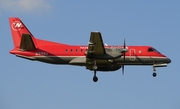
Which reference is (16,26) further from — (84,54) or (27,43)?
(84,54)

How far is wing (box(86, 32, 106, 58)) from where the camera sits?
4965 cm

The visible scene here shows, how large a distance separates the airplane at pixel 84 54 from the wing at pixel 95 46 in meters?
0.27

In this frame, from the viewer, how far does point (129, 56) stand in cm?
5572

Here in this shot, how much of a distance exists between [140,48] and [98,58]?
5.92 metres

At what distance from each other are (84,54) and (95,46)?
4.33 metres

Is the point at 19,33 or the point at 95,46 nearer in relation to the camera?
the point at 95,46

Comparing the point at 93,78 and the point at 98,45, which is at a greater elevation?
the point at 98,45

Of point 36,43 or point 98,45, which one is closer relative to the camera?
point 98,45

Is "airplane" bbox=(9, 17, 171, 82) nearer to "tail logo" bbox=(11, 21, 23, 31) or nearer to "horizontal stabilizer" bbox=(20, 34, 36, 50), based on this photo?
"horizontal stabilizer" bbox=(20, 34, 36, 50)

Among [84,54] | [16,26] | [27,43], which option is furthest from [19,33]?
[84,54]

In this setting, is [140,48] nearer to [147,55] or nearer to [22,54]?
[147,55]

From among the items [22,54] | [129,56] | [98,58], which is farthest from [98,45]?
[22,54]

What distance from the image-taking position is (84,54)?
55.4 m

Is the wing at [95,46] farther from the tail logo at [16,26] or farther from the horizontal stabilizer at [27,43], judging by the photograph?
the tail logo at [16,26]
